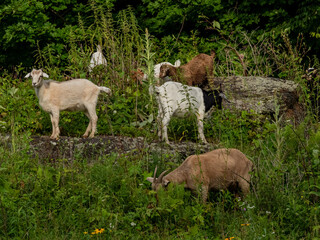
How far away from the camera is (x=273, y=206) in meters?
5.39

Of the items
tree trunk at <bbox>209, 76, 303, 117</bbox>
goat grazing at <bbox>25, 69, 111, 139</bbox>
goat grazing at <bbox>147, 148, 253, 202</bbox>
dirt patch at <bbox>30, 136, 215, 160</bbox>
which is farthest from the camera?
tree trunk at <bbox>209, 76, 303, 117</bbox>

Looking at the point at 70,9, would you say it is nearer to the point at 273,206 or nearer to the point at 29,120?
the point at 29,120

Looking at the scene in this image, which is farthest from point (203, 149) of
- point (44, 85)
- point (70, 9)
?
point (70, 9)

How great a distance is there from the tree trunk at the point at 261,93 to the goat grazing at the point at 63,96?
206cm

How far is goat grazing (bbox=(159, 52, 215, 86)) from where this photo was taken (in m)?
9.72

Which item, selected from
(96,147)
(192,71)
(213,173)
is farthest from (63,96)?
(213,173)

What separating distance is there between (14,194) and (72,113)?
3645 mm

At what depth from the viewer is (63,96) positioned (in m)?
8.05

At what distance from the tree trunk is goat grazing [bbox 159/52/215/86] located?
1.31 ft

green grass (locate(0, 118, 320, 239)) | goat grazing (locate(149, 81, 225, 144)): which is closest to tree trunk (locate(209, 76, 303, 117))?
goat grazing (locate(149, 81, 225, 144))

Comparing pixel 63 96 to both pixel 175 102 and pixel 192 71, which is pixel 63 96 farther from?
pixel 192 71

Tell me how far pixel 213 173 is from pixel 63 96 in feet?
10.1

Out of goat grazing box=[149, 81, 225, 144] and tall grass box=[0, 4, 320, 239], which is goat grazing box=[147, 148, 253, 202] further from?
goat grazing box=[149, 81, 225, 144]

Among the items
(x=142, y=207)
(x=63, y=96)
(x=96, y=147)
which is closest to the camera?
(x=142, y=207)
